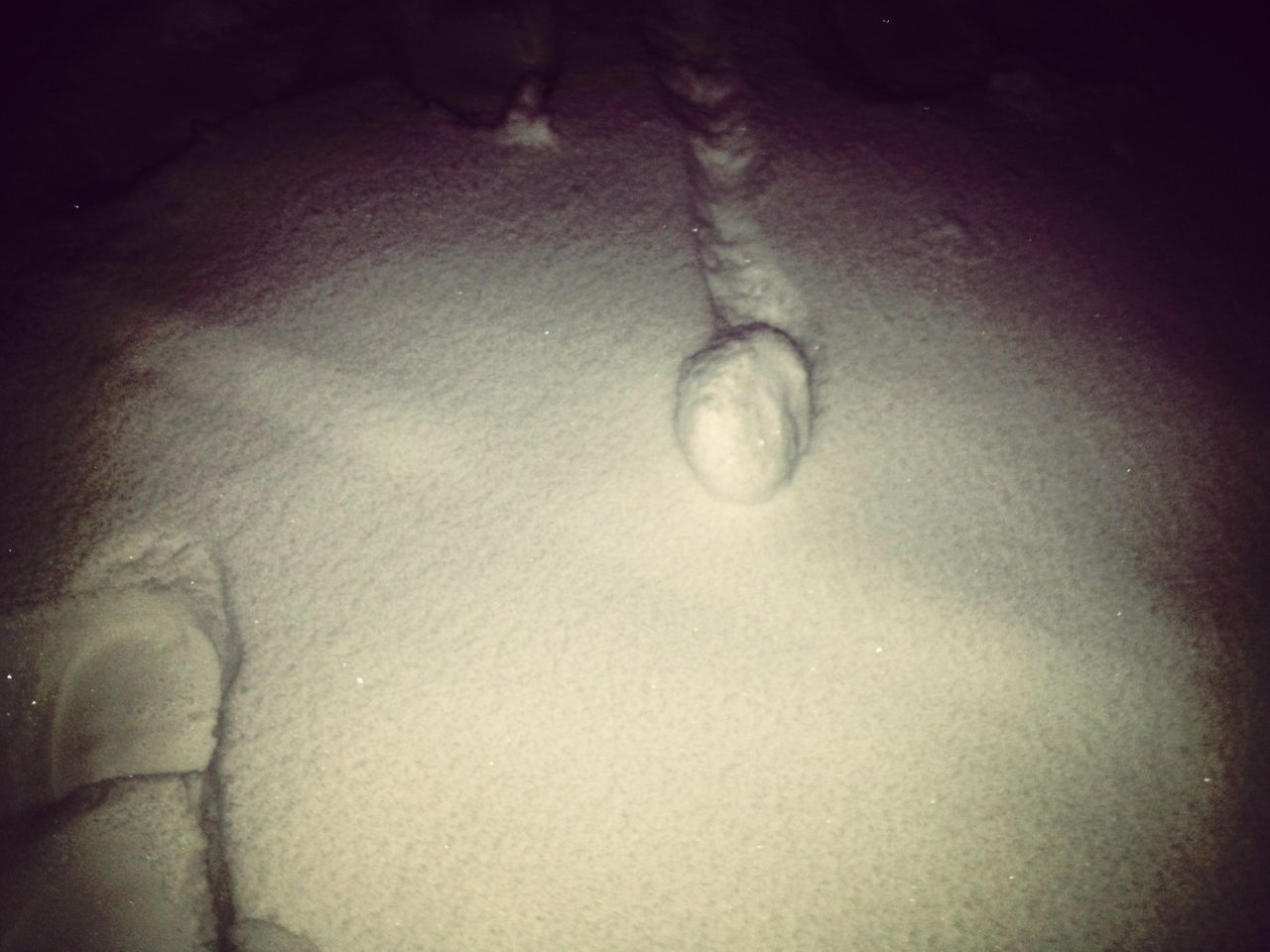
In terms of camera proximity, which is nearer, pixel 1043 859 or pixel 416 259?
pixel 1043 859

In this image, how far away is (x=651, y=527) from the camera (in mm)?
1129

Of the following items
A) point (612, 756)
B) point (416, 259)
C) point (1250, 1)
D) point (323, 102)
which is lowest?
point (612, 756)

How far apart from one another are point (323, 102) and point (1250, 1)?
2.03 m

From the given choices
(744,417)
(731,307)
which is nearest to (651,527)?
(744,417)

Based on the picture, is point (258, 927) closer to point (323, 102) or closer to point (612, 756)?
point (612, 756)

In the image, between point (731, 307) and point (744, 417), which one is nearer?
point (744, 417)

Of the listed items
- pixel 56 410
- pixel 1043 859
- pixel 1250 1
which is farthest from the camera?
pixel 1250 1

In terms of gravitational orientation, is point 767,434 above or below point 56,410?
above

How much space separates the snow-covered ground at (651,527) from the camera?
3.46 ft

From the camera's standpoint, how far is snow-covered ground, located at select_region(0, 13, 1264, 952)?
1054 millimetres

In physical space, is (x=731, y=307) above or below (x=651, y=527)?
above

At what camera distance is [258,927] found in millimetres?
1058

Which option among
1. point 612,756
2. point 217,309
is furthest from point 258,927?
point 217,309

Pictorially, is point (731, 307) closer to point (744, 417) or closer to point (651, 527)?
point (744, 417)
